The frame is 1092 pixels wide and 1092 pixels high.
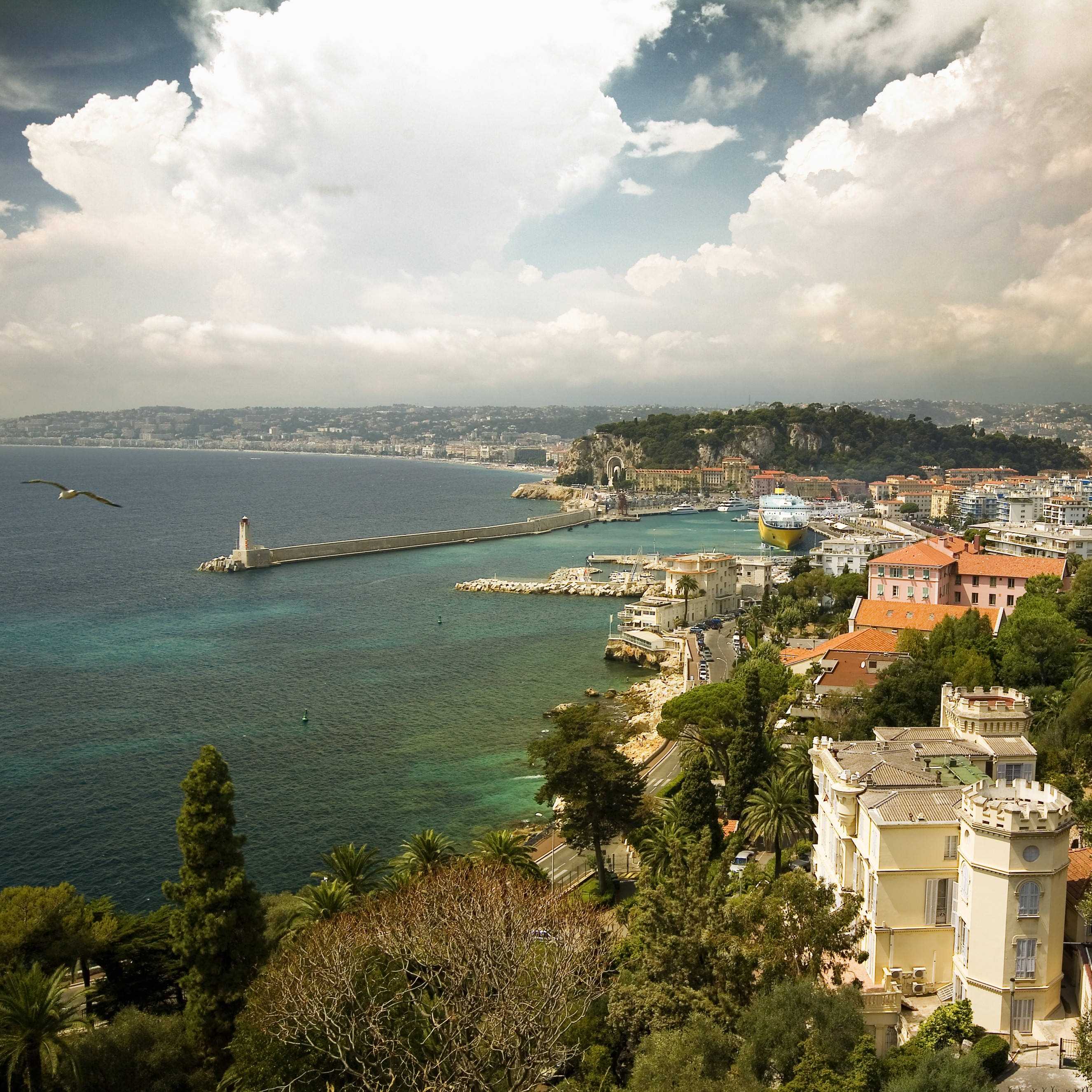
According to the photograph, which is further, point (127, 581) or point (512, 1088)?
point (127, 581)

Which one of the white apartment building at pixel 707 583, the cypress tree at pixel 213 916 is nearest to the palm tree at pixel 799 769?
the cypress tree at pixel 213 916

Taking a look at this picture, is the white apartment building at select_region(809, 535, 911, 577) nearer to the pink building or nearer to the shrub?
the pink building

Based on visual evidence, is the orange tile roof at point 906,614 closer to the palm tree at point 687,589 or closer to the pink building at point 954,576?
the pink building at point 954,576

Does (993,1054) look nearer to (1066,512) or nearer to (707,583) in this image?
(707,583)

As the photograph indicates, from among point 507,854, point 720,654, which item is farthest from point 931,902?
point 720,654

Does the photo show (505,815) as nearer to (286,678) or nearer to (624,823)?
(624,823)

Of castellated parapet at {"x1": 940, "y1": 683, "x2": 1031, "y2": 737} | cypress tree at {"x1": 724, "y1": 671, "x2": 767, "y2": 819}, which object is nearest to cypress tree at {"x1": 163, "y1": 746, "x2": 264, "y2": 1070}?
cypress tree at {"x1": 724, "y1": 671, "x2": 767, "y2": 819}

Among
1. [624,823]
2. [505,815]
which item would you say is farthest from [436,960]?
[505,815]

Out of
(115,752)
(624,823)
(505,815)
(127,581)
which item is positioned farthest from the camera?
(127,581)
